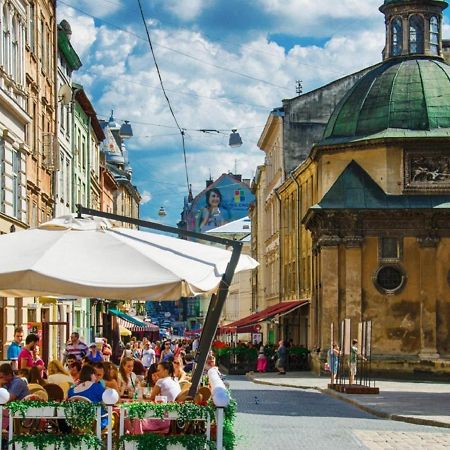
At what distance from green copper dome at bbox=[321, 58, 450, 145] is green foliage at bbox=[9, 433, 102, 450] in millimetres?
36830

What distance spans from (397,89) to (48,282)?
125 ft

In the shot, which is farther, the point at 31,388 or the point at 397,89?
the point at 397,89

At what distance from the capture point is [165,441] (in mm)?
11031

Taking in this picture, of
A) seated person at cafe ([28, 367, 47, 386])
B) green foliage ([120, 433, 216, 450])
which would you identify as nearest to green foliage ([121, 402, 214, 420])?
green foliage ([120, 433, 216, 450])

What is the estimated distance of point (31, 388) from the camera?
12703mm

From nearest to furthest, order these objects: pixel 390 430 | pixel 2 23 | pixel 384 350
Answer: pixel 390 430 → pixel 2 23 → pixel 384 350

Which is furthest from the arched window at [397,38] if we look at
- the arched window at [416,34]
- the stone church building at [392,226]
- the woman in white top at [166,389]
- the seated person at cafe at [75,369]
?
the woman in white top at [166,389]

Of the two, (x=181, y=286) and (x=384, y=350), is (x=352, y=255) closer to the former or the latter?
(x=384, y=350)

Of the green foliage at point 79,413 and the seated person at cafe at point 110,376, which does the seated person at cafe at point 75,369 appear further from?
the green foliage at point 79,413

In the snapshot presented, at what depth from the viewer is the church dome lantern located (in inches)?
2023

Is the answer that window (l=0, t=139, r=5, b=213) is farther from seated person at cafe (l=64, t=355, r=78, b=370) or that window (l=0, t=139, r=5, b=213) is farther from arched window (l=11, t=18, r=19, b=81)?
seated person at cafe (l=64, t=355, r=78, b=370)

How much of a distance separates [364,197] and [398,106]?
13.3 feet

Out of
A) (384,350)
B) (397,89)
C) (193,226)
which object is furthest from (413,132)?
(193,226)

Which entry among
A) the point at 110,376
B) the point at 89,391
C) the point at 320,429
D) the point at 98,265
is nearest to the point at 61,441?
the point at 89,391
